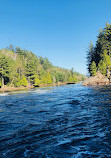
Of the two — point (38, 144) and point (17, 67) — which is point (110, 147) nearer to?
point (38, 144)

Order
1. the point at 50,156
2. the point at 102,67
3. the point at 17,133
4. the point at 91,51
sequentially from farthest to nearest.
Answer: the point at 91,51 → the point at 102,67 → the point at 17,133 → the point at 50,156

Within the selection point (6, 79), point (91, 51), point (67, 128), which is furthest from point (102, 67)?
point (67, 128)

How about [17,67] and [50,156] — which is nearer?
[50,156]

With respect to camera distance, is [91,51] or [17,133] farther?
[91,51]

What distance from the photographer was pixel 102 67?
60.2 meters

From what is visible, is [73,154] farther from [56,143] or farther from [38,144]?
[38,144]

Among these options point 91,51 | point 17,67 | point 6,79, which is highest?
point 91,51

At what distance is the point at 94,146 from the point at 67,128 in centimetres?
189

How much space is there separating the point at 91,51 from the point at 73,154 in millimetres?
81208

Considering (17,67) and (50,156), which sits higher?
(17,67)

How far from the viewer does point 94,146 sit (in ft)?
14.0

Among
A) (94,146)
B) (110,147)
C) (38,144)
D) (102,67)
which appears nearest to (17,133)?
(38,144)

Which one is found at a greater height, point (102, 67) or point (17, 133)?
point (102, 67)

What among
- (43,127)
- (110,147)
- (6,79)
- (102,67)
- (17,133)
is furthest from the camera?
(6,79)
